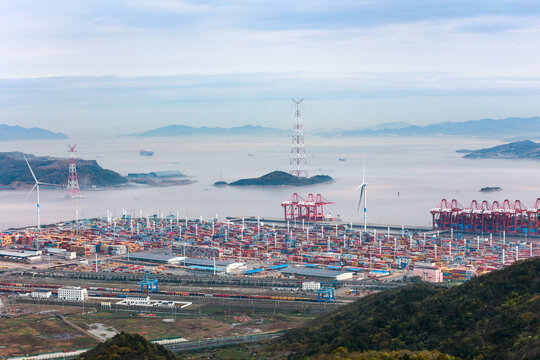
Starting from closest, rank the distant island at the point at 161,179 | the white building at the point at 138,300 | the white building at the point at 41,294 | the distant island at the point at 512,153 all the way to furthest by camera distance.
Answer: the white building at the point at 138,300 < the white building at the point at 41,294 < the distant island at the point at 161,179 < the distant island at the point at 512,153

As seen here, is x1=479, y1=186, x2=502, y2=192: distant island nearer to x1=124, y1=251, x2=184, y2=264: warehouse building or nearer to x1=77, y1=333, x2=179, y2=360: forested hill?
x1=124, y1=251, x2=184, y2=264: warehouse building

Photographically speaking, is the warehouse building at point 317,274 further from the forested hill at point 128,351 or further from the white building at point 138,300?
the forested hill at point 128,351

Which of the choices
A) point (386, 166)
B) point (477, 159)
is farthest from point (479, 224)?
point (477, 159)

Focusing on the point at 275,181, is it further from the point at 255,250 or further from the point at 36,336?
the point at 36,336

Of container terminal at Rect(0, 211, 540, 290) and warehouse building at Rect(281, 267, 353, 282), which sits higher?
container terminal at Rect(0, 211, 540, 290)

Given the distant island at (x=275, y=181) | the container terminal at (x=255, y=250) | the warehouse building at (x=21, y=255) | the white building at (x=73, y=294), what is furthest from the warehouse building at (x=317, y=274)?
the distant island at (x=275, y=181)

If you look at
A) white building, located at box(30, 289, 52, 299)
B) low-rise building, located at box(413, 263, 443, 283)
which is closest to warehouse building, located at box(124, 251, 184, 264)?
white building, located at box(30, 289, 52, 299)

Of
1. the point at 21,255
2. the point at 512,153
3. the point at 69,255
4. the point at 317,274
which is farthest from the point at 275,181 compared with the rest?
the point at 512,153
